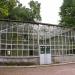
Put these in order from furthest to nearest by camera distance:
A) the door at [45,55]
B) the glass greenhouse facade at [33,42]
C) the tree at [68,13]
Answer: the tree at [68,13] < the door at [45,55] < the glass greenhouse facade at [33,42]

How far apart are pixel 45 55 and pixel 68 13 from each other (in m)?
18.3

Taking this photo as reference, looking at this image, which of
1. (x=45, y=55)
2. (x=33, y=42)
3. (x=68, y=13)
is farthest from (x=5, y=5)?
(x=68, y=13)

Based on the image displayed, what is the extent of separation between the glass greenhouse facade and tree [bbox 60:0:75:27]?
12.4 m

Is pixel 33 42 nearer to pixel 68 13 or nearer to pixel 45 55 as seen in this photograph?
pixel 45 55

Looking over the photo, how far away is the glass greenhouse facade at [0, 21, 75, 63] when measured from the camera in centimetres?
3025

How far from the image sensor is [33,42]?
3094cm

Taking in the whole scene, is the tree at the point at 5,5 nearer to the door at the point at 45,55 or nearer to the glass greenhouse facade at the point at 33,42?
the glass greenhouse facade at the point at 33,42

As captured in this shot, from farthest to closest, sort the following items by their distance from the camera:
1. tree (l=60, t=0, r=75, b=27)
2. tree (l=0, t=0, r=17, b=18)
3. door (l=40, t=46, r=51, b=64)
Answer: tree (l=60, t=0, r=75, b=27), door (l=40, t=46, r=51, b=64), tree (l=0, t=0, r=17, b=18)

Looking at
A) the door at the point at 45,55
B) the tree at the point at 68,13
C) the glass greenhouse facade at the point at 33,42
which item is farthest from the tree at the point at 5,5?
the tree at the point at 68,13

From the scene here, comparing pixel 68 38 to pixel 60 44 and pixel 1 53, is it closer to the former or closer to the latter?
pixel 60 44

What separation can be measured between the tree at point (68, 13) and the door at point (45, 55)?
14.1 m

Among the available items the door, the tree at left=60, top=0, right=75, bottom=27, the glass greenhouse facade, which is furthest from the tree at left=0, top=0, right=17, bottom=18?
the tree at left=60, top=0, right=75, bottom=27

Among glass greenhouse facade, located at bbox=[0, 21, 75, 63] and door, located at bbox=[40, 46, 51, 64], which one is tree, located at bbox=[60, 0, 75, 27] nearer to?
glass greenhouse facade, located at bbox=[0, 21, 75, 63]

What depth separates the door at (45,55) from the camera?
30844 millimetres
